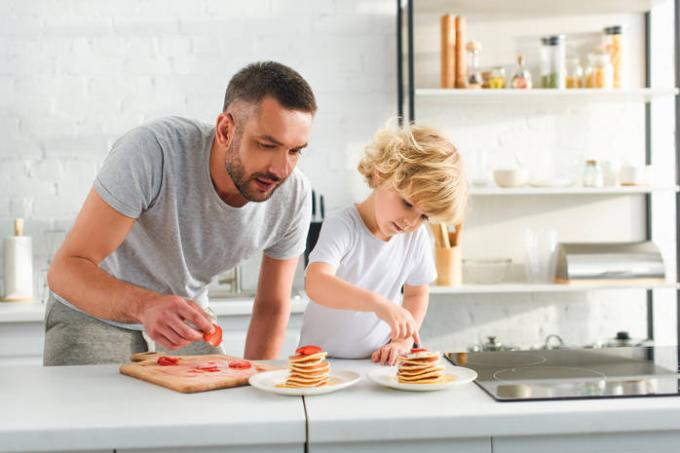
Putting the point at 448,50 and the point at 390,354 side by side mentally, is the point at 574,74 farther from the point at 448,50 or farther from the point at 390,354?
the point at 390,354

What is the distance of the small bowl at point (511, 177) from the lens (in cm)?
356

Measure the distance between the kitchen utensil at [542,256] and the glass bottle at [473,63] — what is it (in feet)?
2.40

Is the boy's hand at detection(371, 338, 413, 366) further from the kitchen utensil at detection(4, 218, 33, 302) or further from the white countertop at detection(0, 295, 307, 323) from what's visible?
the kitchen utensil at detection(4, 218, 33, 302)

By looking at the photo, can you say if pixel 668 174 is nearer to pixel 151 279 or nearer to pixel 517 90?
pixel 517 90

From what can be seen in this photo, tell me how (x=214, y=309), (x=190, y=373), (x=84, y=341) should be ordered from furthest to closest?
(x=214, y=309), (x=84, y=341), (x=190, y=373)

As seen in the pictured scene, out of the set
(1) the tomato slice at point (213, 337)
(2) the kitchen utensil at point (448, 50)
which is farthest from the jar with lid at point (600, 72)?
(1) the tomato slice at point (213, 337)

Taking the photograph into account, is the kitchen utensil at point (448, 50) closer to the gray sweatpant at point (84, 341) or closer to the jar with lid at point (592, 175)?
the jar with lid at point (592, 175)

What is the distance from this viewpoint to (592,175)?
142 inches

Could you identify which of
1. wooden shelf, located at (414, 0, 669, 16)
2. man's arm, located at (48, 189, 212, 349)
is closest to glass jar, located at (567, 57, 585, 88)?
wooden shelf, located at (414, 0, 669, 16)

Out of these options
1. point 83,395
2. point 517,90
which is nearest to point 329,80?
point 517,90

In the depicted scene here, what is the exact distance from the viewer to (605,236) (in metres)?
3.92

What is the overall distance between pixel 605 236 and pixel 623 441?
8.68 ft

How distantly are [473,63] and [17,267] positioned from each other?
217 cm

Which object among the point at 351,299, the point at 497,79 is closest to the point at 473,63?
the point at 497,79
